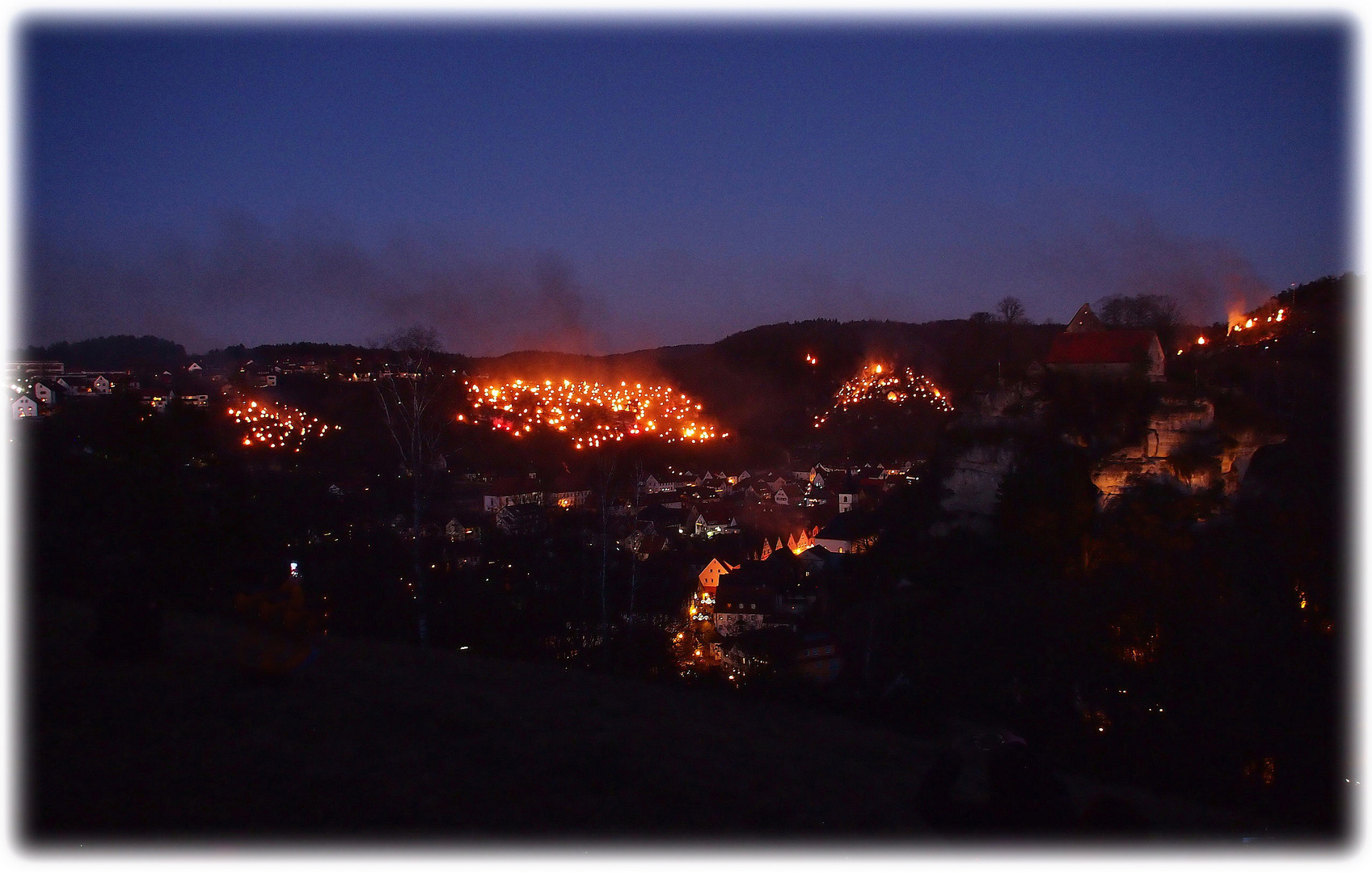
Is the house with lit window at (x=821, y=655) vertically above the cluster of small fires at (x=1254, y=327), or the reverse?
the cluster of small fires at (x=1254, y=327)

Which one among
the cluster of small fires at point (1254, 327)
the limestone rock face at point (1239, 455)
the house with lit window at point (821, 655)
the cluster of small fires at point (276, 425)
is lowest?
the house with lit window at point (821, 655)

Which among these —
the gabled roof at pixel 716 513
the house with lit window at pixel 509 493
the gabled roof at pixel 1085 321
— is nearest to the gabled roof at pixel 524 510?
the house with lit window at pixel 509 493

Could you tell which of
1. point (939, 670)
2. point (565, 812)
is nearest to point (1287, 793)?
point (939, 670)

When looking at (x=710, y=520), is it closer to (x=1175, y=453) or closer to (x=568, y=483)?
(x=568, y=483)

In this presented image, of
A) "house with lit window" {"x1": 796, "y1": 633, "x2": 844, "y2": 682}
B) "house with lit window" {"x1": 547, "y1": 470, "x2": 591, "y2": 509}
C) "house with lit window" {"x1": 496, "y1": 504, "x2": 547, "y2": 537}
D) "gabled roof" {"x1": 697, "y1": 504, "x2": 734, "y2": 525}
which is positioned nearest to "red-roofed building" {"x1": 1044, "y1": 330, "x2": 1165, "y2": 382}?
"gabled roof" {"x1": 697, "y1": 504, "x2": 734, "y2": 525}

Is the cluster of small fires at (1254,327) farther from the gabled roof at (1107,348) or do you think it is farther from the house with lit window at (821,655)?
the house with lit window at (821,655)

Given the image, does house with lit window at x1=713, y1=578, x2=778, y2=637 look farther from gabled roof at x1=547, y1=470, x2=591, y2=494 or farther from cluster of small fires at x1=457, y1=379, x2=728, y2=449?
gabled roof at x1=547, y1=470, x2=591, y2=494

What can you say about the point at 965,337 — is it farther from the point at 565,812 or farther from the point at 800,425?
the point at 565,812
